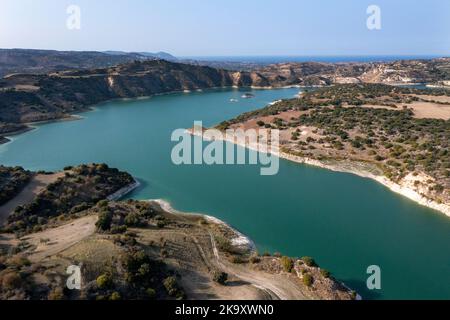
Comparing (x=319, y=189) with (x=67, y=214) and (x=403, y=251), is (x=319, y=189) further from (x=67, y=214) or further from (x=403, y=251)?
(x=67, y=214)

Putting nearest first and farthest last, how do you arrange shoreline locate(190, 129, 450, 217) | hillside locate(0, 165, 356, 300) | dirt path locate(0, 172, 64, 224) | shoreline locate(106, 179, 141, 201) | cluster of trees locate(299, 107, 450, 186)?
hillside locate(0, 165, 356, 300) < dirt path locate(0, 172, 64, 224) < shoreline locate(190, 129, 450, 217) < shoreline locate(106, 179, 141, 201) < cluster of trees locate(299, 107, 450, 186)

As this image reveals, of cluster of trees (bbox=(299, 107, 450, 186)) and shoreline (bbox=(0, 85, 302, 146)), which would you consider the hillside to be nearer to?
cluster of trees (bbox=(299, 107, 450, 186))

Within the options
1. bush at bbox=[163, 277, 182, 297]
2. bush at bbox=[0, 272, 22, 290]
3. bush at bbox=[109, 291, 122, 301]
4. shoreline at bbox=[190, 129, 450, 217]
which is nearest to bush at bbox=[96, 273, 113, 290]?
bush at bbox=[109, 291, 122, 301]

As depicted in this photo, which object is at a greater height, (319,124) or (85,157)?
(319,124)

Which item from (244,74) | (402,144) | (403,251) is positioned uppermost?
(244,74)

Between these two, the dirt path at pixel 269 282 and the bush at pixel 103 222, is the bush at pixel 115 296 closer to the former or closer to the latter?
the dirt path at pixel 269 282

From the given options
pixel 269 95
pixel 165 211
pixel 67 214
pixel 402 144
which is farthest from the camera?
pixel 269 95

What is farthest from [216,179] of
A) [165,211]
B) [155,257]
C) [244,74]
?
[244,74]
